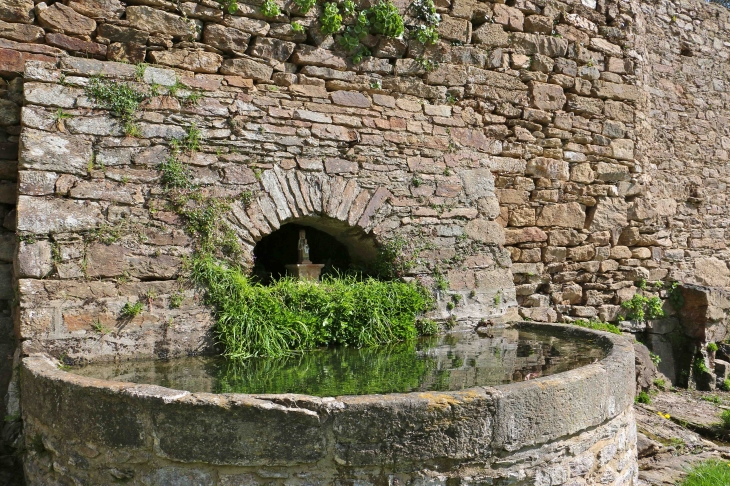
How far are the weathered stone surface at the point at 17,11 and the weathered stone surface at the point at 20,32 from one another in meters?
0.04

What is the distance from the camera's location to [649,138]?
317 inches

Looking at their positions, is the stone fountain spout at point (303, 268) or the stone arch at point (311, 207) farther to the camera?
the stone fountain spout at point (303, 268)

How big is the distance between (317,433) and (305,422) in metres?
0.08

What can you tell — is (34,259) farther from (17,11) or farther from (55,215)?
(17,11)

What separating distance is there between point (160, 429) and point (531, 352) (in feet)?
8.74

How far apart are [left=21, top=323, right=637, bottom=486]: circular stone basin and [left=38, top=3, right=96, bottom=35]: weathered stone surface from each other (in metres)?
2.46

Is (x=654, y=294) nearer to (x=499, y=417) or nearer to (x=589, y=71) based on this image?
(x=589, y=71)

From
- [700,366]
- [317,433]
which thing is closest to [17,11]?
[317,433]

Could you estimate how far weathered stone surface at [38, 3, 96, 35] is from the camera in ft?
14.0

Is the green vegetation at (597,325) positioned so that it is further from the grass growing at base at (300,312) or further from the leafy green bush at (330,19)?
the leafy green bush at (330,19)

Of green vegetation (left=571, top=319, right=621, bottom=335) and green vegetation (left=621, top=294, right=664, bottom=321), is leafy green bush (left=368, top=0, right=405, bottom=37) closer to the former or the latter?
green vegetation (left=571, top=319, right=621, bottom=335)

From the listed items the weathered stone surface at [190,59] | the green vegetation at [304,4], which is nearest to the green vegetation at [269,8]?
the green vegetation at [304,4]

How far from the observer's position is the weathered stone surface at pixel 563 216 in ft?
20.5

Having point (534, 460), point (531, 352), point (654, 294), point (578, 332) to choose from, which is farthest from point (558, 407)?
point (654, 294)
